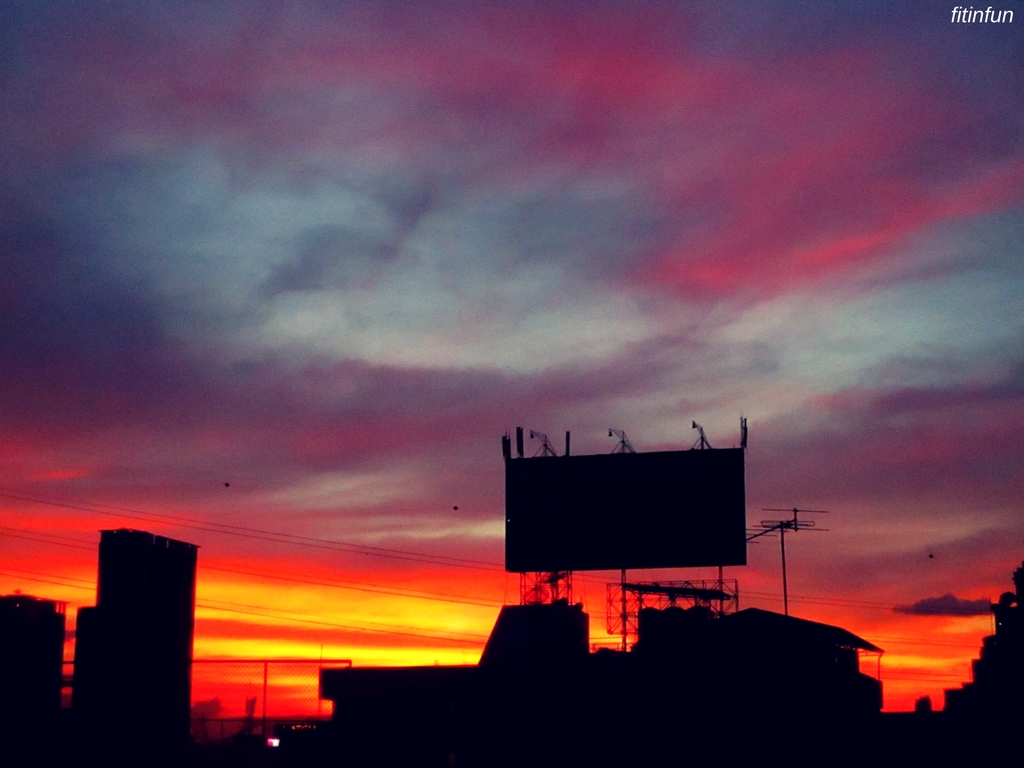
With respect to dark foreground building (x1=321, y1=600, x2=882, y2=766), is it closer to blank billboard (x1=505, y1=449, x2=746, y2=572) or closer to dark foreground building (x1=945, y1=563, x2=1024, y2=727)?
blank billboard (x1=505, y1=449, x2=746, y2=572)

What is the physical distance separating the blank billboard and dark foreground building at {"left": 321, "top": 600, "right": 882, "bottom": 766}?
10197 mm

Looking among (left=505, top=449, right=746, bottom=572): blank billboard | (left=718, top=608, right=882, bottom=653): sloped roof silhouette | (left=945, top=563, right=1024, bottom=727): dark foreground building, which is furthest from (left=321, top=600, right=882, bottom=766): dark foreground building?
(left=945, top=563, right=1024, bottom=727): dark foreground building

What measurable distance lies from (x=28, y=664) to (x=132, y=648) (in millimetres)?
2164

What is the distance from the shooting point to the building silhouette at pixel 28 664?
2245cm

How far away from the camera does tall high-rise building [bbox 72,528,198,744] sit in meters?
22.4

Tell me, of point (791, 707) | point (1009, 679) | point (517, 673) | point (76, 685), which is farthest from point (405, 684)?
point (1009, 679)

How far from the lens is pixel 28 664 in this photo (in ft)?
74.6

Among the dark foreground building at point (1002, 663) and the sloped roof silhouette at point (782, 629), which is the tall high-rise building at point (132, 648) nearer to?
the sloped roof silhouette at point (782, 629)

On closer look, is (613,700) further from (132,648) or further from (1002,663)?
(1002,663)

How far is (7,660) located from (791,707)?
26906 mm

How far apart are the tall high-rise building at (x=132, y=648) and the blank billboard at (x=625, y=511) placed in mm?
38815

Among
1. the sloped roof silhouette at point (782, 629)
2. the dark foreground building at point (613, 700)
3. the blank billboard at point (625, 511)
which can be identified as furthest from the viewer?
the blank billboard at point (625, 511)

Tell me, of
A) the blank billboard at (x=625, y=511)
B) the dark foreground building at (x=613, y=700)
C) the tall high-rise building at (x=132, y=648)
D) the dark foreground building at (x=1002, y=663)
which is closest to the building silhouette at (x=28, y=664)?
the tall high-rise building at (x=132, y=648)

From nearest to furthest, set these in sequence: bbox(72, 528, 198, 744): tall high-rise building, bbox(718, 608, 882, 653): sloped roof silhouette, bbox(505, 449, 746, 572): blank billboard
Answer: bbox(72, 528, 198, 744): tall high-rise building
bbox(718, 608, 882, 653): sloped roof silhouette
bbox(505, 449, 746, 572): blank billboard
